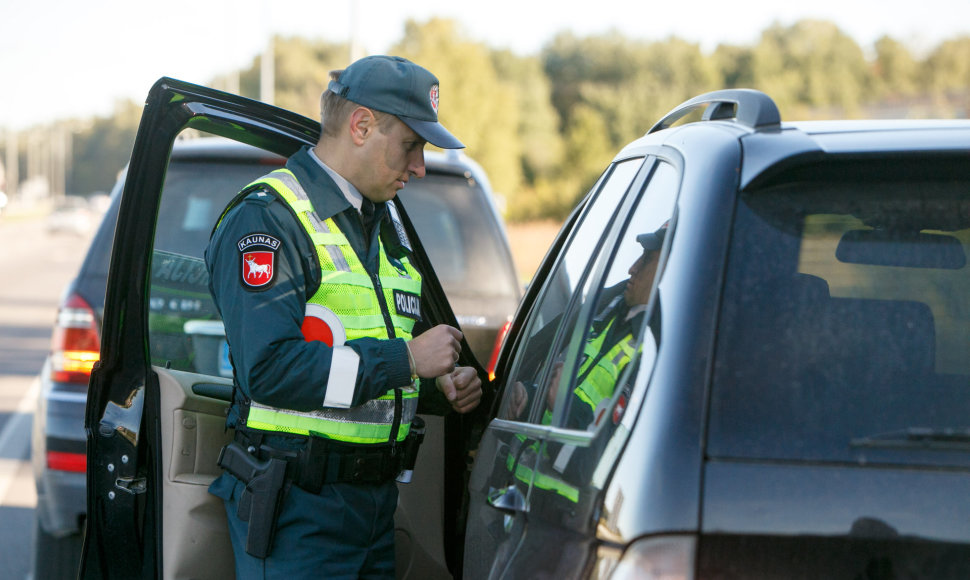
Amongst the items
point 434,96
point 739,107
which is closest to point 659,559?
point 739,107

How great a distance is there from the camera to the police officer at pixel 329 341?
2.19 meters

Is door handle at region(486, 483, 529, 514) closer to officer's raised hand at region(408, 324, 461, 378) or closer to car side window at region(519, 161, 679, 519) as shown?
car side window at region(519, 161, 679, 519)

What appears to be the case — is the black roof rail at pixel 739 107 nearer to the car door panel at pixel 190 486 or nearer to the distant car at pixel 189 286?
the car door panel at pixel 190 486

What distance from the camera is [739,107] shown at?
196 centimetres

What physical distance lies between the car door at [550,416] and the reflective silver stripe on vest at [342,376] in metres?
0.32

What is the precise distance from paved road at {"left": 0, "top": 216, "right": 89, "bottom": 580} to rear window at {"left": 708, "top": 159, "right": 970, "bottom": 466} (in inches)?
164

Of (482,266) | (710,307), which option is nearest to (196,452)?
(710,307)

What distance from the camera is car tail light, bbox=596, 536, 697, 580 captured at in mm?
1415

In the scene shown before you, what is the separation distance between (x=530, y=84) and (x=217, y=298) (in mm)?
79928

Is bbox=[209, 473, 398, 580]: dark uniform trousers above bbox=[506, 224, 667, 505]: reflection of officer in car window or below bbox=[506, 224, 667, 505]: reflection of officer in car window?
below

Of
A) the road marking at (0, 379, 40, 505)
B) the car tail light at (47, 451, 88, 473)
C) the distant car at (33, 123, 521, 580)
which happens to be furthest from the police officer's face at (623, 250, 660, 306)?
the road marking at (0, 379, 40, 505)

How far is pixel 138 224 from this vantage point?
240 centimetres

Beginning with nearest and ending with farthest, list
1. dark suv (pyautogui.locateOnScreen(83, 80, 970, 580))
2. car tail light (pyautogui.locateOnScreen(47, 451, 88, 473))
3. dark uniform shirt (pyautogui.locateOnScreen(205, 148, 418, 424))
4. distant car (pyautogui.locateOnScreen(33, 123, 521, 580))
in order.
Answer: dark suv (pyautogui.locateOnScreen(83, 80, 970, 580)) → dark uniform shirt (pyautogui.locateOnScreen(205, 148, 418, 424)) → distant car (pyautogui.locateOnScreen(33, 123, 521, 580)) → car tail light (pyautogui.locateOnScreen(47, 451, 88, 473))

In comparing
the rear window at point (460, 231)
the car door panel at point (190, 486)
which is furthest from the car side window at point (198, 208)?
the car door panel at point (190, 486)
